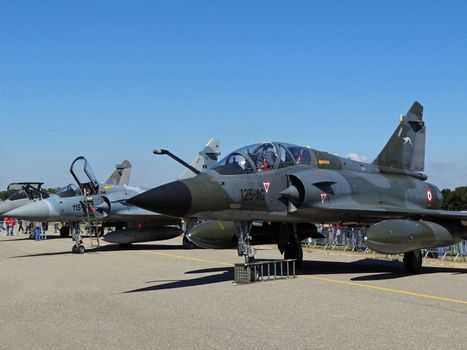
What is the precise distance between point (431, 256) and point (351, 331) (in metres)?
13.7

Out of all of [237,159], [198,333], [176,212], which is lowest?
[198,333]

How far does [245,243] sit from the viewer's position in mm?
10930

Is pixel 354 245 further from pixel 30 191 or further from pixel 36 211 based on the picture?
pixel 30 191

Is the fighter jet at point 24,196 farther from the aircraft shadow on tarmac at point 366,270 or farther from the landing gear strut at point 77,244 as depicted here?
the aircraft shadow on tarmac at point 366,270

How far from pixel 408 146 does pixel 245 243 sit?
7458mm

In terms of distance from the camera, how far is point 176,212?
923cm

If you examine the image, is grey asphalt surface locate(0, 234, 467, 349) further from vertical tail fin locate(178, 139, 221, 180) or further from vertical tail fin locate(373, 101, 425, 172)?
vertical tail fin locate(178, 139, 221, 180)

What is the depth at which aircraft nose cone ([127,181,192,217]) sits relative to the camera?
8.89 m

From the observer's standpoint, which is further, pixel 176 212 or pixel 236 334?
pixel 176 212

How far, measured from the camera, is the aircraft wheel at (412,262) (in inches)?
485

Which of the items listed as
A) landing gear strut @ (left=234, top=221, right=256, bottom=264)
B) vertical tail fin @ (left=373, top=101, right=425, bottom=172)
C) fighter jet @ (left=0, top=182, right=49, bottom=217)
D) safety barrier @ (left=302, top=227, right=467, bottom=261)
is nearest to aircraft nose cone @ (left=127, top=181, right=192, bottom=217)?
landing gear strut @ (left=234, top=221, right=256, bottom=264)

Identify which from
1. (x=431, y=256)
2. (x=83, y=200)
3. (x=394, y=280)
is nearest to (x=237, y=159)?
(x=394, y=280)

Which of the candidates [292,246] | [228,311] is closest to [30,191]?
[292,246]

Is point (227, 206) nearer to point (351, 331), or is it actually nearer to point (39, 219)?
point (351, 331)
